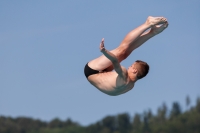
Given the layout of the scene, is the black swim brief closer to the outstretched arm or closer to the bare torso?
the bare torso

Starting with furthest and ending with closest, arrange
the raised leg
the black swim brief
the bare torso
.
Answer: the black swim brief → the raised leg → the bare torso

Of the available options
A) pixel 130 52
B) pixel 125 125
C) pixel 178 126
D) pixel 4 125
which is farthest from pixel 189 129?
pixel 130 52

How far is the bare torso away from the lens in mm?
17812

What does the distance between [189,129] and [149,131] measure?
9.19 meters

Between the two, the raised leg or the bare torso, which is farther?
the raised leg

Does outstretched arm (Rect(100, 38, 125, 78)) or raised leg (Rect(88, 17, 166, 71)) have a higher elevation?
raised leg (Rect(88, 17, 166, 71))

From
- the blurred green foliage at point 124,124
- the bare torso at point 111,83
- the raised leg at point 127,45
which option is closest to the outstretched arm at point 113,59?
the bare torso at point 111,83

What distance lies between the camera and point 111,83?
17984 millimetres

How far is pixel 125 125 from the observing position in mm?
127812

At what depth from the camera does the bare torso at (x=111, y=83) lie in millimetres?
17812

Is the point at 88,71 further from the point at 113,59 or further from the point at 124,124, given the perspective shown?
the point at 124,124

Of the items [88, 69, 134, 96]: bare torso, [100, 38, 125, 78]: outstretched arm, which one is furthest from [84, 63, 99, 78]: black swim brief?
[100, 38, 125, 78]: outstretched arm

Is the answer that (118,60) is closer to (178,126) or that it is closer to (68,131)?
(178,126)

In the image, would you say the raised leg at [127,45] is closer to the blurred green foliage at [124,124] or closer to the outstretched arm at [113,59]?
the outstretched arm at [113,59]
